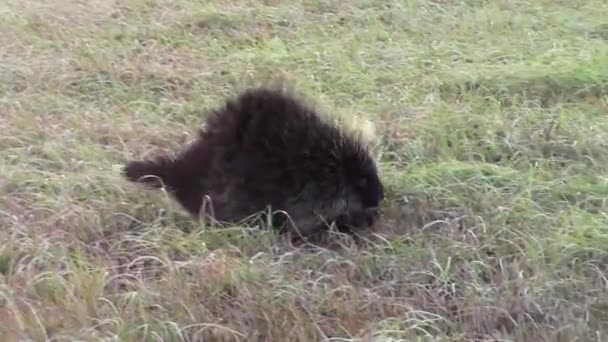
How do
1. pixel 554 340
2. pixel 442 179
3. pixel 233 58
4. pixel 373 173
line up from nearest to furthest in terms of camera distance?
pixel 554 340
pixel 373 173
pixel 442 179
pixel 233 58

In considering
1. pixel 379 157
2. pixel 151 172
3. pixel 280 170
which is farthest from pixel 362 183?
pixel 151 172

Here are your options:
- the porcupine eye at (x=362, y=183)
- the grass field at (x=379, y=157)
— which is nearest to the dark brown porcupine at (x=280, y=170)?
the porcupine eye at (x=362, y=183)

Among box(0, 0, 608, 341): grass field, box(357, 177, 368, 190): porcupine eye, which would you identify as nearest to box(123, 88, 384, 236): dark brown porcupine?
box(357, 177, 368, 190): porcupine eye

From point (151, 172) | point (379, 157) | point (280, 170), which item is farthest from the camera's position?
point (379, 157)

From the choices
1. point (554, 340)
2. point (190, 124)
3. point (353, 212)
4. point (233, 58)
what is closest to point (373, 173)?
point (353, 212)

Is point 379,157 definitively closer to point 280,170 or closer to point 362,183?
point 362,183

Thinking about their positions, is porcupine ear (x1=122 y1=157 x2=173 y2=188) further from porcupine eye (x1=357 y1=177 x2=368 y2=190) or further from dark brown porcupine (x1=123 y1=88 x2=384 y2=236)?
porcupine eye (x1=357 y1=177 x2=368 y2=190)

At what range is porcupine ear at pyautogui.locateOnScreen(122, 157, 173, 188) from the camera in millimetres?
3465

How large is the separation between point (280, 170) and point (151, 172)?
534 millimetres

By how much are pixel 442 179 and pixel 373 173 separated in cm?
36

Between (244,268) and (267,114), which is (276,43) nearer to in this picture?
(267,114)

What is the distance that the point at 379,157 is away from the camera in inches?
153

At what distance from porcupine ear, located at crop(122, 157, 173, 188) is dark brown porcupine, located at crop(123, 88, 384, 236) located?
19mm

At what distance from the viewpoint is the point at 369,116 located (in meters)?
4.34
